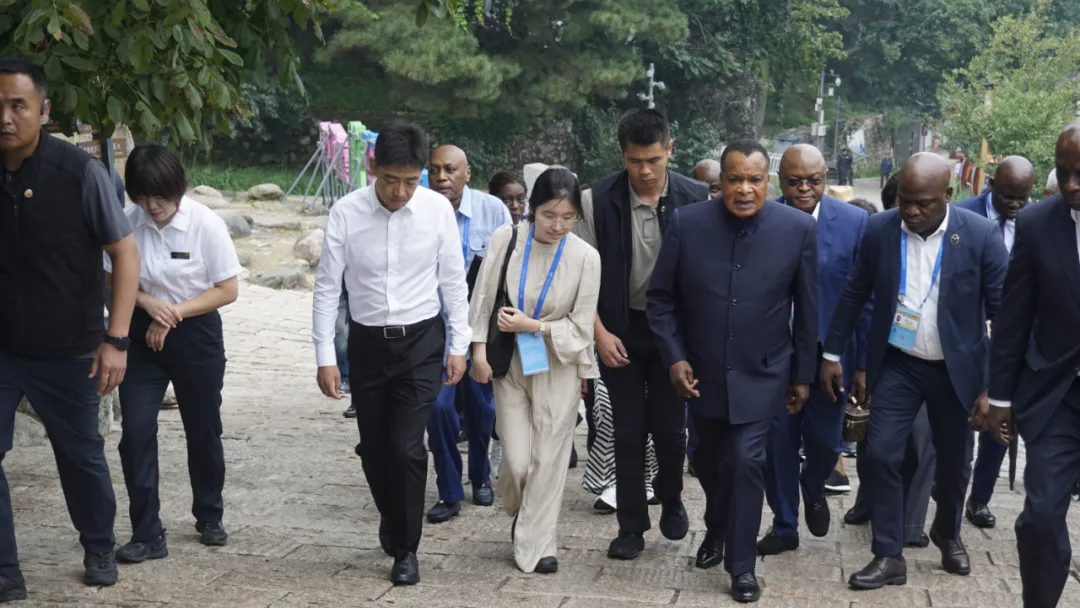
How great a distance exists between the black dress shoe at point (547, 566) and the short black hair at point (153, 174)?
2305 millimetres

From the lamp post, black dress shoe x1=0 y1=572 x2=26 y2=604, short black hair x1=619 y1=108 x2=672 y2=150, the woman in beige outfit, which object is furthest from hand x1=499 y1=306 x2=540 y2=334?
the lamp post

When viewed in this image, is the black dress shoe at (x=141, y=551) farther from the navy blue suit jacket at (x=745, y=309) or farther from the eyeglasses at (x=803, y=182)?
the eyeglasses at (x=803, y=182)

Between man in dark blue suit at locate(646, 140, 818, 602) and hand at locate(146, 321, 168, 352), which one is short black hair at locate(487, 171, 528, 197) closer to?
man in dark blue suit at locate(646, 140, 818, 602)

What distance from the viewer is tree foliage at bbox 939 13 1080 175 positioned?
38000 millimetres

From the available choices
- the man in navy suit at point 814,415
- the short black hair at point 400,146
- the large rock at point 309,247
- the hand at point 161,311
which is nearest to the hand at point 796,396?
the man in navy suit at point 814,415

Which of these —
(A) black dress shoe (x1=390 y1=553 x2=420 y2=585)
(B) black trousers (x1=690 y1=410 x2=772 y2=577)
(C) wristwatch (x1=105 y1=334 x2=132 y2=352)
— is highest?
(C) wristwatch (x1=105 y1=334 x2=132 y2=352)

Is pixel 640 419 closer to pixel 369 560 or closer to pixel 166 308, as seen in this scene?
pixel 369 560

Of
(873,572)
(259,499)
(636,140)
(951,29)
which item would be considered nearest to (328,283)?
(636,140)

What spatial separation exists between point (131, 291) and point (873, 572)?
131 inches

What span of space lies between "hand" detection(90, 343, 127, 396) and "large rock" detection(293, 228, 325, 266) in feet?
45.4

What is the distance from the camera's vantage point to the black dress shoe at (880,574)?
5605 millimetres

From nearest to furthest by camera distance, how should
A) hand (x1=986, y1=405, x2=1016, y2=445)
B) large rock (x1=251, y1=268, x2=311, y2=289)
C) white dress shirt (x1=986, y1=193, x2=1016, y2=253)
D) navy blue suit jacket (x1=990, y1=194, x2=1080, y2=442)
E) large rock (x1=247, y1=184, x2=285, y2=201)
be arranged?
navy blue suit jacket (x1=990, y1=194, x2=1080, y2=442) → hand (x1=986, y1=405, x2=1016, y2=445) → white dress shirt (x1=986, y1=193, x2=1016, y2=253) → large rock (x1=251, y1=268, x2=311, y2=289) → large rock (x1=247, y1=184, x2=285, y2=201)

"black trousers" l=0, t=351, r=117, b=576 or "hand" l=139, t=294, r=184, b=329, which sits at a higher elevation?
"hand" l=139, t=294, r=184, b=329

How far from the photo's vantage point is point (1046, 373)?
468 cm
